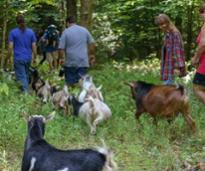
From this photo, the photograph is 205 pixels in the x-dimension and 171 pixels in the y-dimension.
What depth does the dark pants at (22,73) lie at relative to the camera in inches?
476

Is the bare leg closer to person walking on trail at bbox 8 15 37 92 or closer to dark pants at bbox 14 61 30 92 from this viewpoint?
person walking on trail at bbox 8 15 37 92

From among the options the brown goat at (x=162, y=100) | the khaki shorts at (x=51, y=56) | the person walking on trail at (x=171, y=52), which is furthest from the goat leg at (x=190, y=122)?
the khaki shorts at (x=51, y=56)

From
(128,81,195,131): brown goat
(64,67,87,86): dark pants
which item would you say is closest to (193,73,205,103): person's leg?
(128,81,195,131): brown goat

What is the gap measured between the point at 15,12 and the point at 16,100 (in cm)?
586

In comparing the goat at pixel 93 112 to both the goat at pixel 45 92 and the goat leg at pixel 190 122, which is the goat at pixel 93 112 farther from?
the goat at pixel 45 92

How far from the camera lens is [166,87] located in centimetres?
880

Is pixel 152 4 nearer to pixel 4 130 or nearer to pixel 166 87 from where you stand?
pixel 166 87

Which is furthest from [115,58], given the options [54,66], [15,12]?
[15,12]

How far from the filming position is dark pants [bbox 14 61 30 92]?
12.1 metres

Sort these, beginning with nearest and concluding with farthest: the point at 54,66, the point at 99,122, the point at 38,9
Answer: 1. the point at 99,122
2. the point at 54,66
3. the point at 38,9

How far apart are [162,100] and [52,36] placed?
9.29 meters

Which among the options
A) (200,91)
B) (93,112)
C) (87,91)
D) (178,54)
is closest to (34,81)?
(87,91)

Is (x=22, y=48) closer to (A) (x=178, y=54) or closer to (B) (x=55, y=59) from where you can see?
(A) (x=178, y=54)

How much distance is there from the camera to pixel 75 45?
38.0 feet
